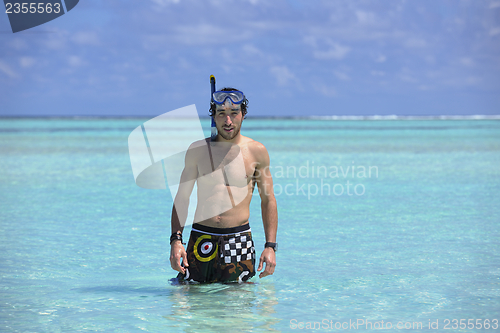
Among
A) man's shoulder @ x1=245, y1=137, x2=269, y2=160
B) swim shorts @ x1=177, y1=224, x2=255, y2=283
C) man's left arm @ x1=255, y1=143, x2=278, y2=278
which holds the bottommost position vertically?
swim shorts @ x1=177, y1=224, x2=255, y2=283

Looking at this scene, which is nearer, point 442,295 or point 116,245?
point 442,295

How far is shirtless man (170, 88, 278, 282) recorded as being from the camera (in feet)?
13.2

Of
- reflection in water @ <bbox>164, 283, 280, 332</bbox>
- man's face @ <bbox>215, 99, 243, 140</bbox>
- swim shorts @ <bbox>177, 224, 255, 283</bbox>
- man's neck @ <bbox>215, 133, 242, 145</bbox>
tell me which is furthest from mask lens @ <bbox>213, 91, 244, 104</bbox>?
reflection in water @ <bbox>164, 283, 280, 332</bbox>

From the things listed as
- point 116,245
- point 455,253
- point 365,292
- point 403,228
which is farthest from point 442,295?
point 116,245

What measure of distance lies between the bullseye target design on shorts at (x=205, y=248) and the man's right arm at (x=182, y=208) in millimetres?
154

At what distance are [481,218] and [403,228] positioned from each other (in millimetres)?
1423

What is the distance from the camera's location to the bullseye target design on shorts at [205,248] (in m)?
4.12

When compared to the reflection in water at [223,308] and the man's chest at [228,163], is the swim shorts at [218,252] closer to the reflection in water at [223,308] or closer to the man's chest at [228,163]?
the reflection in water at [223,308]

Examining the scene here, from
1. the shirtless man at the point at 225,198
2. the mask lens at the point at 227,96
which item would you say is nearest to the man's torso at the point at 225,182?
the shirtless man at the point at 225,198

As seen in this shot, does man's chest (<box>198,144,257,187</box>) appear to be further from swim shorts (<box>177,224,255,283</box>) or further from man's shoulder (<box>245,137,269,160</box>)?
swim shorts (<box>177,224,255,283</box>)

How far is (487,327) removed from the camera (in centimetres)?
390

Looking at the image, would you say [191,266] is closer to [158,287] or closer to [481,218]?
[158,287]

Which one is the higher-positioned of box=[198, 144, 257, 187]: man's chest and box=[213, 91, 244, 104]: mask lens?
box=[213, 91, 244, 104]: mask lens

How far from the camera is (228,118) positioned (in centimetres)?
395
